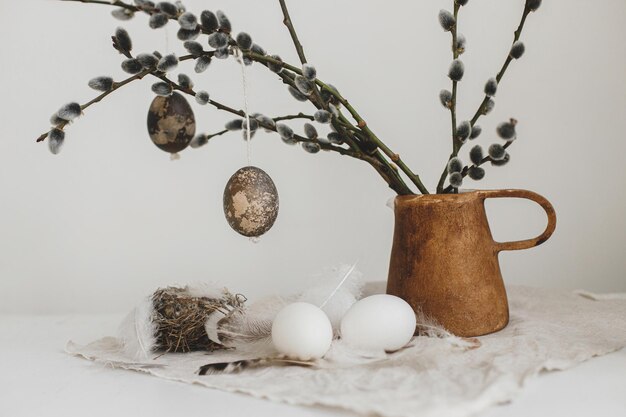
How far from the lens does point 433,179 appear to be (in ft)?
4.37

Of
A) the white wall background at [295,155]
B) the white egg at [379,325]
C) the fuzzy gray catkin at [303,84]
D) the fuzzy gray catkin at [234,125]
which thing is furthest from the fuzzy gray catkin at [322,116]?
the white wall background at [295,155]

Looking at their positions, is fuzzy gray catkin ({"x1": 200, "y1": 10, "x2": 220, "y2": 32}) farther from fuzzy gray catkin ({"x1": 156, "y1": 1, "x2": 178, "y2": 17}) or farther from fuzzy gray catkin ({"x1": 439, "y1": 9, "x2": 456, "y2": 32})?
fuzzy gray catkin ({"x1": 439, "y1": 9, "x2": 456, "y2": 32})

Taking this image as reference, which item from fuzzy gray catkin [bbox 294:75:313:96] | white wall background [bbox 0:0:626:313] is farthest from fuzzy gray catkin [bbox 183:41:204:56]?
white wall background [bbox 0:0:626:313]

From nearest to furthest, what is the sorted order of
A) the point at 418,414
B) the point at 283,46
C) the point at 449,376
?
the point at 418,414
the point at 449,376
the point at 283,46

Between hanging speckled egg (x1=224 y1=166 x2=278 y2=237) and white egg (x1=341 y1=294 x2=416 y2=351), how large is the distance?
0.17m

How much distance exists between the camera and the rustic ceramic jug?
84 centimetres

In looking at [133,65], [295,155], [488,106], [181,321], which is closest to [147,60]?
[133,65]

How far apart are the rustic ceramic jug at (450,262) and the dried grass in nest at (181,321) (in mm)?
285

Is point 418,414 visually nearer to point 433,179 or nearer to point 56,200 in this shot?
point 433,179

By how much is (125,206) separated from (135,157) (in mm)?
109

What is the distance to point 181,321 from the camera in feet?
2.74

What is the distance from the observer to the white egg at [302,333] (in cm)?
74

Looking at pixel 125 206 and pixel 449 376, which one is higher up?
pixel 125 206

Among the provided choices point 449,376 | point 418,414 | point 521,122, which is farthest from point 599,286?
point 418,414
